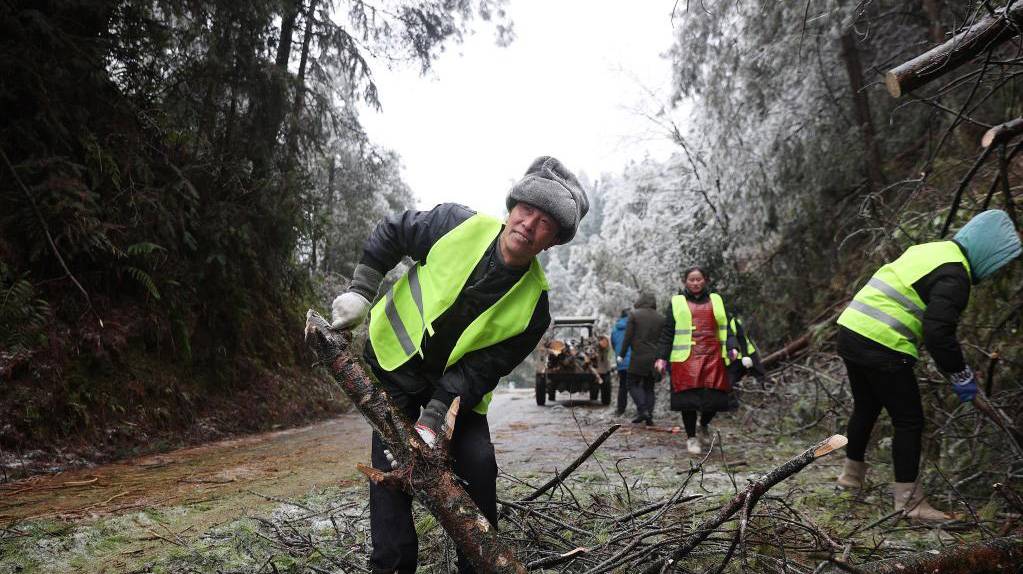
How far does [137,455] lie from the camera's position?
5746 millimetres

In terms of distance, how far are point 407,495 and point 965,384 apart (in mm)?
3185

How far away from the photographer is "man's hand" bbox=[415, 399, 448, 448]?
217 centimetres

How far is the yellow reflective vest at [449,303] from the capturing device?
94.2 inches

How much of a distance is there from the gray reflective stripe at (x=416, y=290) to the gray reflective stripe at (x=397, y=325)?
77mm

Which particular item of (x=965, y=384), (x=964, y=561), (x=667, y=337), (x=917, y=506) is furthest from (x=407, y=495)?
(x=667, y=337)

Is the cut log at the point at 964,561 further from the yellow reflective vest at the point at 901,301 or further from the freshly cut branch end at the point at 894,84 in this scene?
the freshly cut branch end at the point at 894,84

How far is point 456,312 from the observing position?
7.97 feet

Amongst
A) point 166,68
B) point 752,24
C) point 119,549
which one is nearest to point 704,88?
point 752,24

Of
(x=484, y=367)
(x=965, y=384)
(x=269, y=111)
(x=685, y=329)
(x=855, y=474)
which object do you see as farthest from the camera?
(x=269, y=111)

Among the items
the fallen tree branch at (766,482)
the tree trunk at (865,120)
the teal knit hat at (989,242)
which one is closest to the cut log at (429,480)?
→ the fallen tree branch at (766,482)

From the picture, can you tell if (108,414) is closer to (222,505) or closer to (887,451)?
(222,505)

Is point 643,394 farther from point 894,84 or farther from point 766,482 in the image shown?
point 766,482

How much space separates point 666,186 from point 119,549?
524 inches

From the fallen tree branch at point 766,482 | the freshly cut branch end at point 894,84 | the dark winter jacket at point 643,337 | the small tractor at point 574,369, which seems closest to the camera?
the fallen tree branch at point 766,482
